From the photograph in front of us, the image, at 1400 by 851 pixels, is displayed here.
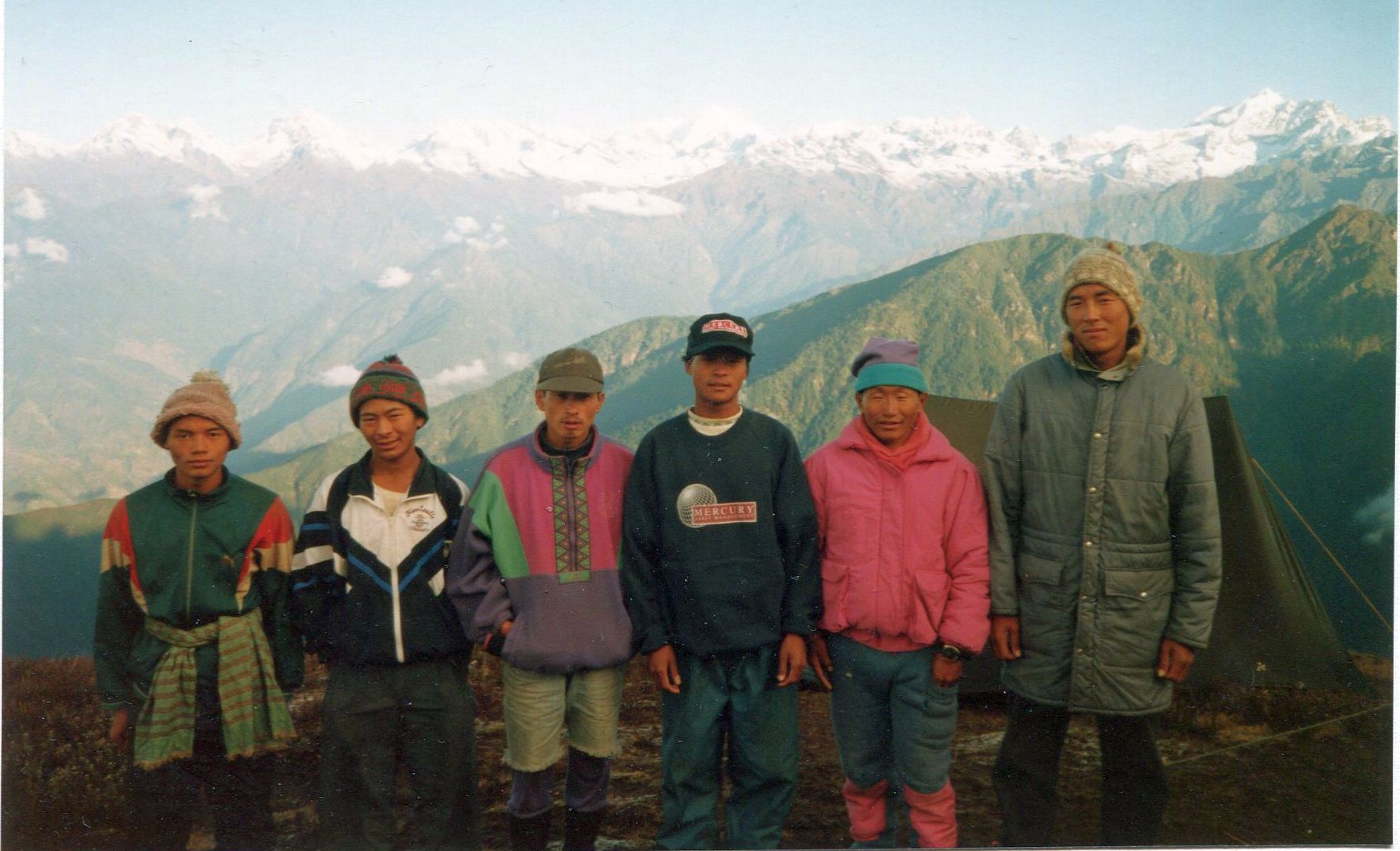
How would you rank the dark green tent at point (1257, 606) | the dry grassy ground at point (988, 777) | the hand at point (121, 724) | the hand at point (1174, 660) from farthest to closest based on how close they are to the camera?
the dark green tent at point (1257, 606) < the dry grassy ground at point (988, 777) < the hand at point (121, 724) < the hand at point (1174, 660)

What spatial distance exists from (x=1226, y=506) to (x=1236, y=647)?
0.78 meters

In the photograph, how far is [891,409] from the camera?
259 centimetres

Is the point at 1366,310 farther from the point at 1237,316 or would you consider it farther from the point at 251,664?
the point at 251,664

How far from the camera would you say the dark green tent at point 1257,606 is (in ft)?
14.7

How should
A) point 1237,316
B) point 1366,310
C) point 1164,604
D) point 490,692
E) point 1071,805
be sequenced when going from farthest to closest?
point 1237,316
point 1366,310
point 490,692
point 1071,805
point 1164,604

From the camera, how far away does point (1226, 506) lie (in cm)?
451

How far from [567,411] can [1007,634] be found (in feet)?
4.99

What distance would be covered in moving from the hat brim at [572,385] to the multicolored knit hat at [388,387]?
1.28ft

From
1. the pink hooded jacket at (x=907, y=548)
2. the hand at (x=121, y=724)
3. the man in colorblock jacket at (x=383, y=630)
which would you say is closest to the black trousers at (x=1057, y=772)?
the pink hooded jacket at (x=907, y=548)

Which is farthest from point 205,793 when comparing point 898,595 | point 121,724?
point 898,595

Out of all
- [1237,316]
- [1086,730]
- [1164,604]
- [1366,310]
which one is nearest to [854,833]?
[1164,604]

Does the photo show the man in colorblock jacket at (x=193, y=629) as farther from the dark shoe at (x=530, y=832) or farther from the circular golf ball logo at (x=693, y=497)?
the circular golf ball logo at (x=693, y=497)

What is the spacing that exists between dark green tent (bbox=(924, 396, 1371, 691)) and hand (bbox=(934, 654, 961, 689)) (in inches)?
93.1

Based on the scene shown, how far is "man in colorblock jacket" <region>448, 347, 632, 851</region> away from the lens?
2.58 meters
